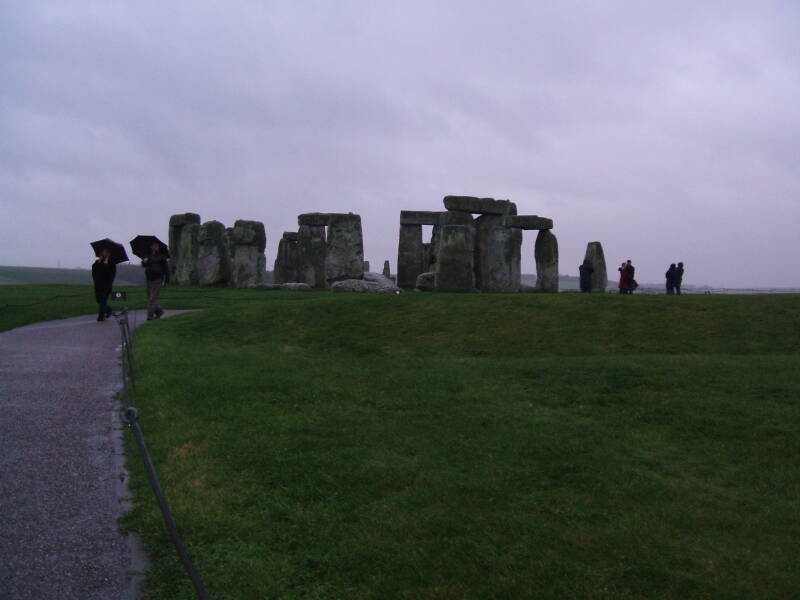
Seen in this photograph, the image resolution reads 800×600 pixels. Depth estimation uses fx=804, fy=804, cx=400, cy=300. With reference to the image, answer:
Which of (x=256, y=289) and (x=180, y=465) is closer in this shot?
(x=180, y=465)

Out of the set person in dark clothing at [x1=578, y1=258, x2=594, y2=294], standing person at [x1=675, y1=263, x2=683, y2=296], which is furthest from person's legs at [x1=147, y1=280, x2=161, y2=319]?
standing person at [x1=675, y1=263, x2=683, y2=296]

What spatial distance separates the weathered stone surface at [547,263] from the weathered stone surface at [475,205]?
229cm

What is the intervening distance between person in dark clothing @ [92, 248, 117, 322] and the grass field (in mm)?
3892

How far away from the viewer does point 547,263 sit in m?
29.8

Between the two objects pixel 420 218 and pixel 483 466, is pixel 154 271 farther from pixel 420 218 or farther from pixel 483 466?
pixel 420 218

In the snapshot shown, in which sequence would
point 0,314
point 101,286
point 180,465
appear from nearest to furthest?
point 180,465, point 101,286, point 0,314

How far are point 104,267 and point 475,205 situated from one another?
14.8 meters

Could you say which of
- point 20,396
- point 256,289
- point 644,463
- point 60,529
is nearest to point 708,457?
point 644,463

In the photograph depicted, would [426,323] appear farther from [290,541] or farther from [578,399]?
[290,541]

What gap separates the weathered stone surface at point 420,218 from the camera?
32094mm

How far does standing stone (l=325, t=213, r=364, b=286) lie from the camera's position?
30.3 m

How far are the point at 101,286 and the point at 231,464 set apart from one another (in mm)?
11515

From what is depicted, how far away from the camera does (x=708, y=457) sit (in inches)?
278

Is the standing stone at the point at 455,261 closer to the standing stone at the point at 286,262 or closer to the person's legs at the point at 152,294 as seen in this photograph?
the person's legs at the point at 152,294
